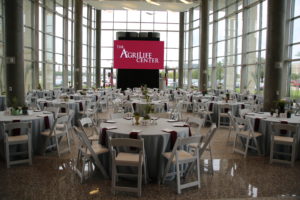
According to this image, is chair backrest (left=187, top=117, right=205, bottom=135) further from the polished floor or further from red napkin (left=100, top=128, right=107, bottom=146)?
red napkin (left=100, top=128, right=107, bottom=146)

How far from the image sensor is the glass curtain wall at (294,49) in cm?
1159

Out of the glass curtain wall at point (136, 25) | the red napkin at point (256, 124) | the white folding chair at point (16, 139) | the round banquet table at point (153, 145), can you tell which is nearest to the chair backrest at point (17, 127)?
the white folding chair at point (16, 139)

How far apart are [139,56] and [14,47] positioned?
11.0 metres

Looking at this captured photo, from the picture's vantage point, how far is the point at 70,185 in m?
4.34

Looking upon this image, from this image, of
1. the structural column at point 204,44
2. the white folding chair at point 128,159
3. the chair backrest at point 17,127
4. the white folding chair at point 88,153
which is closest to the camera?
the white folding chair at point 128,159

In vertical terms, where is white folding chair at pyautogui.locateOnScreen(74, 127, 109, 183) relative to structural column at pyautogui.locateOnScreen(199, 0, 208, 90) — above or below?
below

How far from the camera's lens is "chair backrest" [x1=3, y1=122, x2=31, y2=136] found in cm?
498

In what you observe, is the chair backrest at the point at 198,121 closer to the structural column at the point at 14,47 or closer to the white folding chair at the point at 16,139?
the white folding chair at the point at 16,139

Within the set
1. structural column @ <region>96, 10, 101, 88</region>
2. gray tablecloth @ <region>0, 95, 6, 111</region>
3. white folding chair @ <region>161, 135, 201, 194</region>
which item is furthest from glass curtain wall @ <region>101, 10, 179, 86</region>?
white folding chair @ <region>161, 135, 201, 194</region>

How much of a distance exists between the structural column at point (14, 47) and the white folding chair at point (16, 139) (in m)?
4.56

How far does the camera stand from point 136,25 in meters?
23.6

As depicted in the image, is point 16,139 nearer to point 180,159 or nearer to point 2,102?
point 180,159

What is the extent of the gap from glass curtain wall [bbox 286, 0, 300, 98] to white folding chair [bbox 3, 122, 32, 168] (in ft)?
34.5

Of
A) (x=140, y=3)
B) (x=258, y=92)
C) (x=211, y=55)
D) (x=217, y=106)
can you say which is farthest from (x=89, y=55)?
(x=217, y=106)
